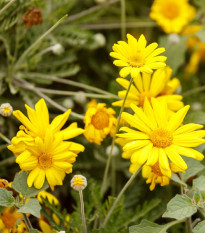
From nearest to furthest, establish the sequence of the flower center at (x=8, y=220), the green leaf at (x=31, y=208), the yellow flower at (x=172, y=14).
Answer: the green leaf at (x=31, y=208), the flower center at (x=8, y=220), the yellow flower at (x=172, y=14)

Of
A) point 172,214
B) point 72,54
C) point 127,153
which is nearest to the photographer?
point 172,214

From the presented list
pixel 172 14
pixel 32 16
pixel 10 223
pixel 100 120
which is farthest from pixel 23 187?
pixel 172 14

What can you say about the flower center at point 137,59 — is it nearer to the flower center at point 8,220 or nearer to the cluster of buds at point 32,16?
the cluster of buds at point 32,16

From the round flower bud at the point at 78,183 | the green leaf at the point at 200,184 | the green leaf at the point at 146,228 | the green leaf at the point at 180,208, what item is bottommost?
the green leaf at the point at 146,228

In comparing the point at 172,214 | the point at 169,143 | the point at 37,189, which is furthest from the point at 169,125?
the point at 37,189

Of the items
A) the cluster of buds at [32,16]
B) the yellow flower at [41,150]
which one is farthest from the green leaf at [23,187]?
the cluster of buds at [32,16]

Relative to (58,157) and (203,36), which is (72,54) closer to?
(203,36)

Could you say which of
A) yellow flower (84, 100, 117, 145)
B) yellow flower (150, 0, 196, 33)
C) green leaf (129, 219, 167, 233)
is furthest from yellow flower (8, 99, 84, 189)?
yellow flower (150, 0, 196, 33)
